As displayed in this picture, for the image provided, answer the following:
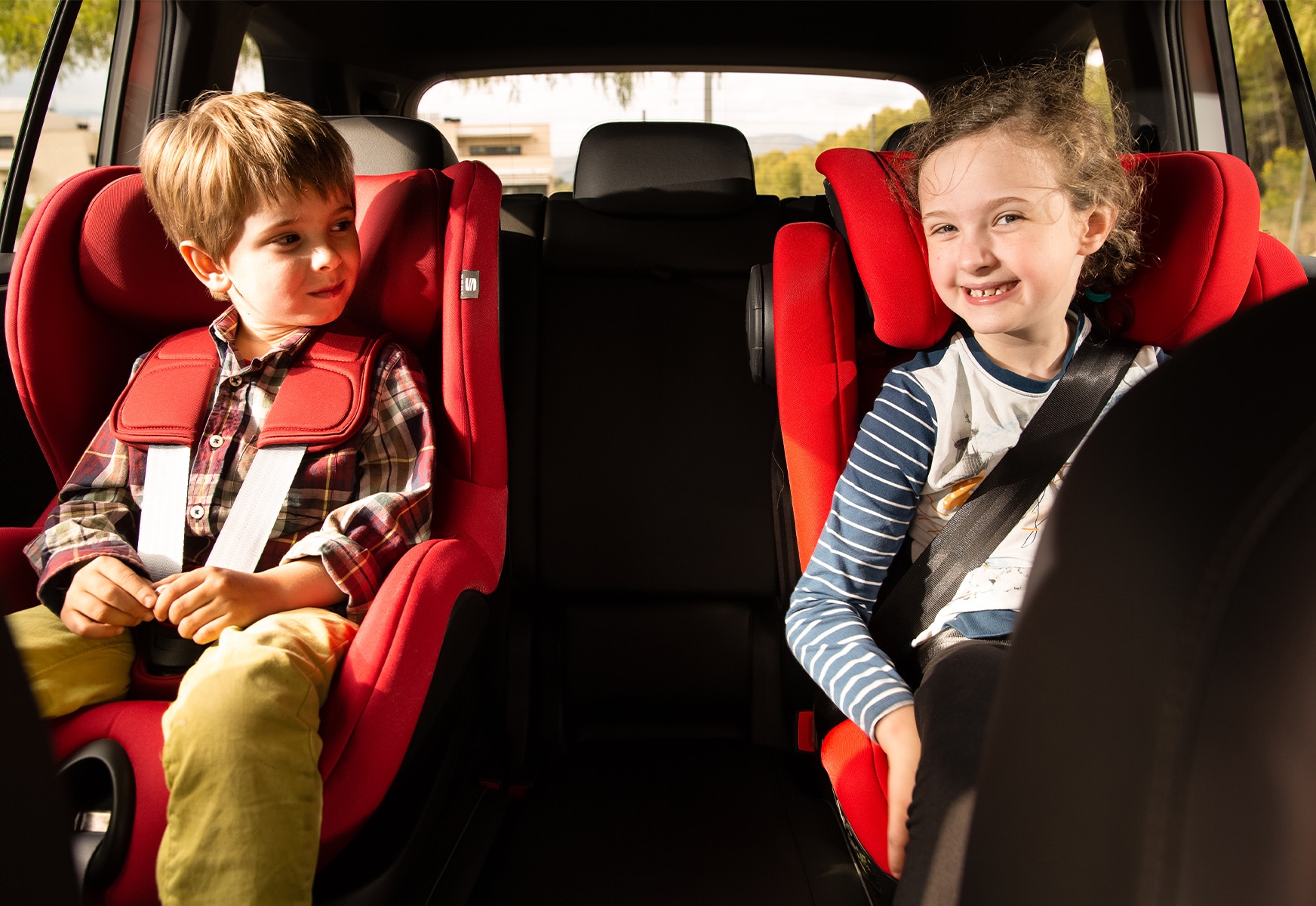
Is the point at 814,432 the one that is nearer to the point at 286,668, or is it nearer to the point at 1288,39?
the point at 286,668

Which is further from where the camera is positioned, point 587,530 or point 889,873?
point 587,530

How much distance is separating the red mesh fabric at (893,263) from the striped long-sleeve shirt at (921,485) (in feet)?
0.17

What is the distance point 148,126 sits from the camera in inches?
75.2

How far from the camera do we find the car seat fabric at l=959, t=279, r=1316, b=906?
44cm

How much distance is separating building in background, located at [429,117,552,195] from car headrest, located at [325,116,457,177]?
2.84 feet

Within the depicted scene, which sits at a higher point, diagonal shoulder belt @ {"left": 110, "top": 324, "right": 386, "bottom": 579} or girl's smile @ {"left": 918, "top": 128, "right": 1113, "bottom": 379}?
girl's smile @ {"left": 918, "top": 128, "right": 1113, "bottom": 379}

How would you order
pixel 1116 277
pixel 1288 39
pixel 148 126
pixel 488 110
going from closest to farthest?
pixel 1116 277 < pixel 1288 39 < pixel 148 126 < pixel 488 110

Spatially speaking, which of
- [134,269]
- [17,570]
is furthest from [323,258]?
[17,570]

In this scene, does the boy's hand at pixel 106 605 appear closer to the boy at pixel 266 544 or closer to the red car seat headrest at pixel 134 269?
the boy at pixel 266 544

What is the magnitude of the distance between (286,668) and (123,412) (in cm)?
58

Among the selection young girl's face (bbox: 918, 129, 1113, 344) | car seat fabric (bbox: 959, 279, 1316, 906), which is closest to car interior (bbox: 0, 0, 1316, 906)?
car seat fabric (bbox: 959, 279, 1316, 906)

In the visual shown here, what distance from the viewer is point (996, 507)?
105cm

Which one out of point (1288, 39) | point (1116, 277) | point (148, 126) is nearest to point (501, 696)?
point (1116, 277)

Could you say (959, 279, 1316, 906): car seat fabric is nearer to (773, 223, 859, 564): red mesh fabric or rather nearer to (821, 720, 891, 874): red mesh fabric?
(821, 720, 891, 874): red mesh fabric
